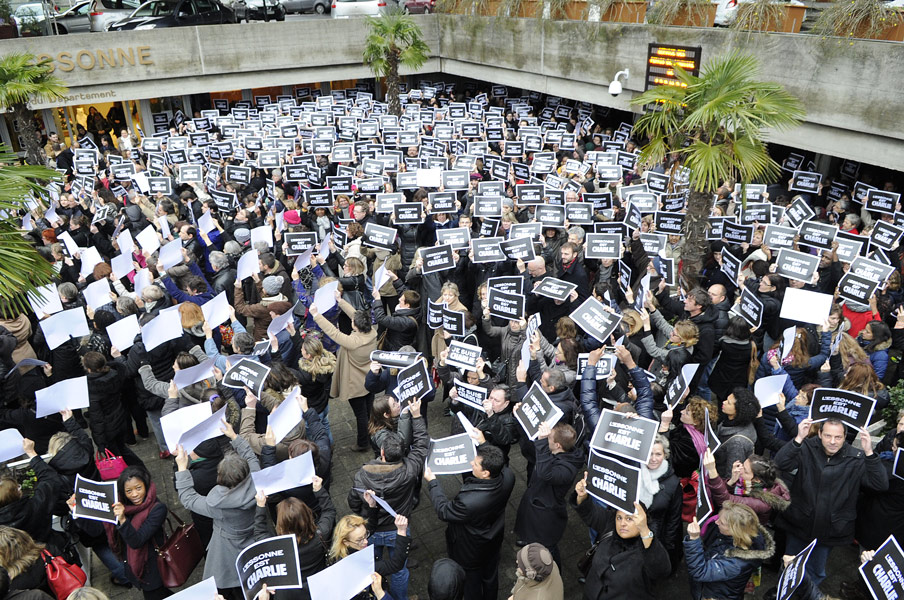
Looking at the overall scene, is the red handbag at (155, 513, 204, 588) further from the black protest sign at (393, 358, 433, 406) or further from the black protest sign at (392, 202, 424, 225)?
the black protest sign at (392, 202, 424, 225)

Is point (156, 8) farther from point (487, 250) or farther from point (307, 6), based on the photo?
point (487, 250)

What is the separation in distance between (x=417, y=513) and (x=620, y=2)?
16.3 m

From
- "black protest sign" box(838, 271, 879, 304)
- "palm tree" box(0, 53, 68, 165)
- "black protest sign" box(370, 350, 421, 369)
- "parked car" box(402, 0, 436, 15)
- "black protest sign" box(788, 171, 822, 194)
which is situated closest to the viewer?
"black protest sign" box(370, 350, 421, 369)

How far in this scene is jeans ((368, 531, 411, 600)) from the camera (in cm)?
511

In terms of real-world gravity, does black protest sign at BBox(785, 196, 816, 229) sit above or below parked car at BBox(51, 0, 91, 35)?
below

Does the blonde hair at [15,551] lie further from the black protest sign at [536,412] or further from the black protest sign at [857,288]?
the black protest sign at [857,288]

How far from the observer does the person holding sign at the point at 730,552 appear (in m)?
4.33

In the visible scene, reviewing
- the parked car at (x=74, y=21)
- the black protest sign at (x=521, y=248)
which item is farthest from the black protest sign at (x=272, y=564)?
the parked car at (x=74, y=21)

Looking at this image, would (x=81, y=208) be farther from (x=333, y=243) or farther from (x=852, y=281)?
(x=852, y=281)

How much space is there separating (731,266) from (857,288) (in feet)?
5.55

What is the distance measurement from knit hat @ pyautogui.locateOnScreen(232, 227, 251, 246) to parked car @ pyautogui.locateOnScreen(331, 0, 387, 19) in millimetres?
18134

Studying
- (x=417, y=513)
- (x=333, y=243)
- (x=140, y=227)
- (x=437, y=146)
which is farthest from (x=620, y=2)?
(x=417, y=513)

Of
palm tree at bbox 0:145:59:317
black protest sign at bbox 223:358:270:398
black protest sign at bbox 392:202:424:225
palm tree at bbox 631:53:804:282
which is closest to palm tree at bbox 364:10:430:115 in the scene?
black protest sign at bbox 392:202:424:225

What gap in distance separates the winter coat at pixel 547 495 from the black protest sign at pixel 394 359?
1.75 m
